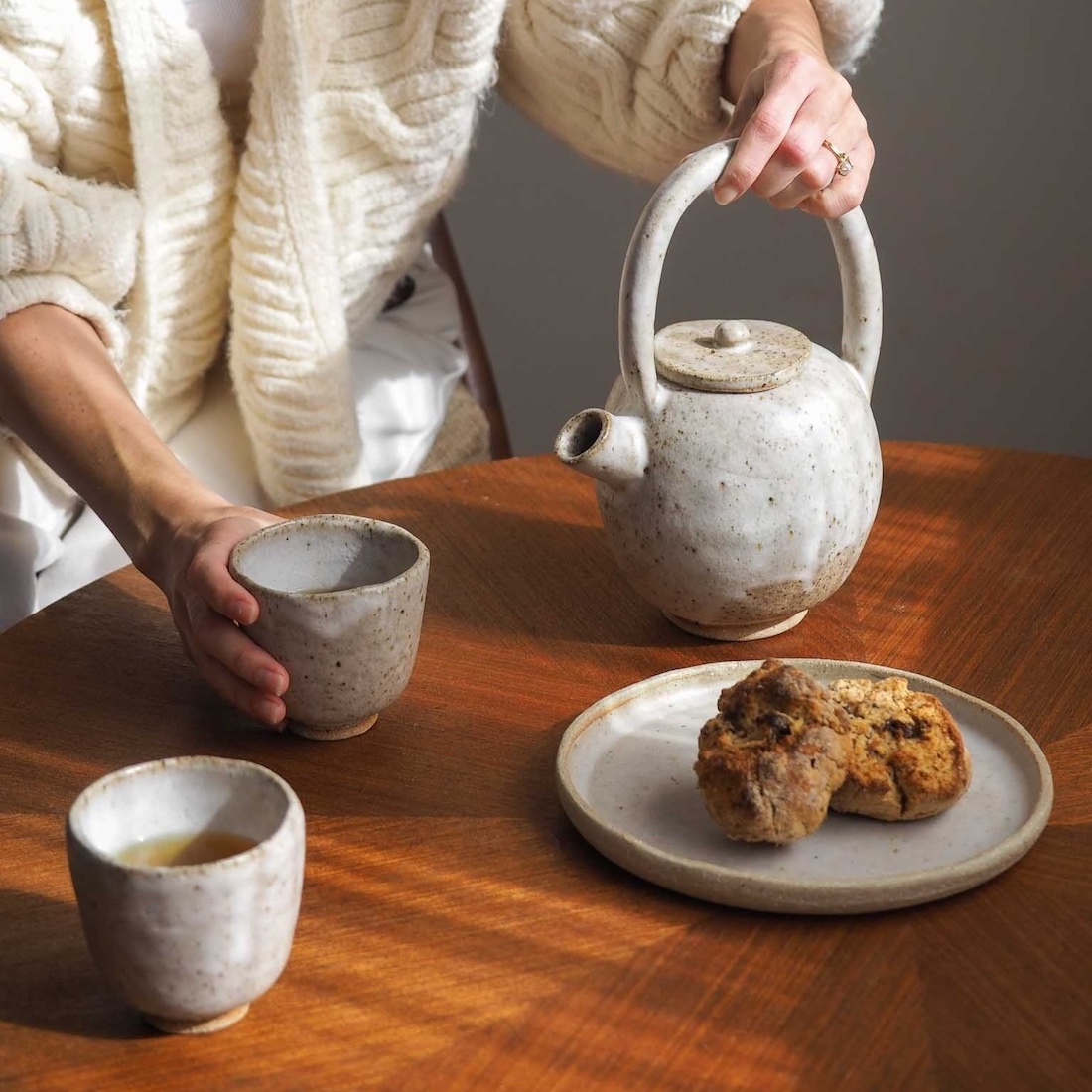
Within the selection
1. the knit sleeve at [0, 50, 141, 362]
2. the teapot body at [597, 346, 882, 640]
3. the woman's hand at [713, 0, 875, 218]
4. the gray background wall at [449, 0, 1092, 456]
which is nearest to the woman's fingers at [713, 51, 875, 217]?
the woman's hand at [713, 0, 875, 218]

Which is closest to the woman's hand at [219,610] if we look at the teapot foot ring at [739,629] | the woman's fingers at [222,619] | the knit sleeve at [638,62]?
the woman's fingers at [222,619]

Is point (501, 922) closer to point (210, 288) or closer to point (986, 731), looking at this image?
point (986, 731)

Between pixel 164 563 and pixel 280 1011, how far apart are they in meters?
0.37

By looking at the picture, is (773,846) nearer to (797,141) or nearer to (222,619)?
(222,619)

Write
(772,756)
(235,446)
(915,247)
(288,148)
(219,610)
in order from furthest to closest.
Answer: (915,247), (235,446), (288,148), (219,610), (772,756)

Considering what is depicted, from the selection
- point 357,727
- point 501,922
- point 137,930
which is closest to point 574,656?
point 357,727

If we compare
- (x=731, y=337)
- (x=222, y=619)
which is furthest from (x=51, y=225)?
(x=731, y=337)

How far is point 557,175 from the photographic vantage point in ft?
7.20

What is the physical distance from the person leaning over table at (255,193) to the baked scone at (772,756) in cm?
42

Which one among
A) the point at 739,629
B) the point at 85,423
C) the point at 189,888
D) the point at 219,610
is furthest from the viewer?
the point at 85,423

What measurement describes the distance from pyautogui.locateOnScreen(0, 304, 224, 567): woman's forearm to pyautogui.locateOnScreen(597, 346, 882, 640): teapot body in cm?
28

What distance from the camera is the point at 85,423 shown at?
977mm

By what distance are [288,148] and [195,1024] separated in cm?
78

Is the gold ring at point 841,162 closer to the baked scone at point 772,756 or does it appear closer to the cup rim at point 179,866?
the baked scone at point 772,756
